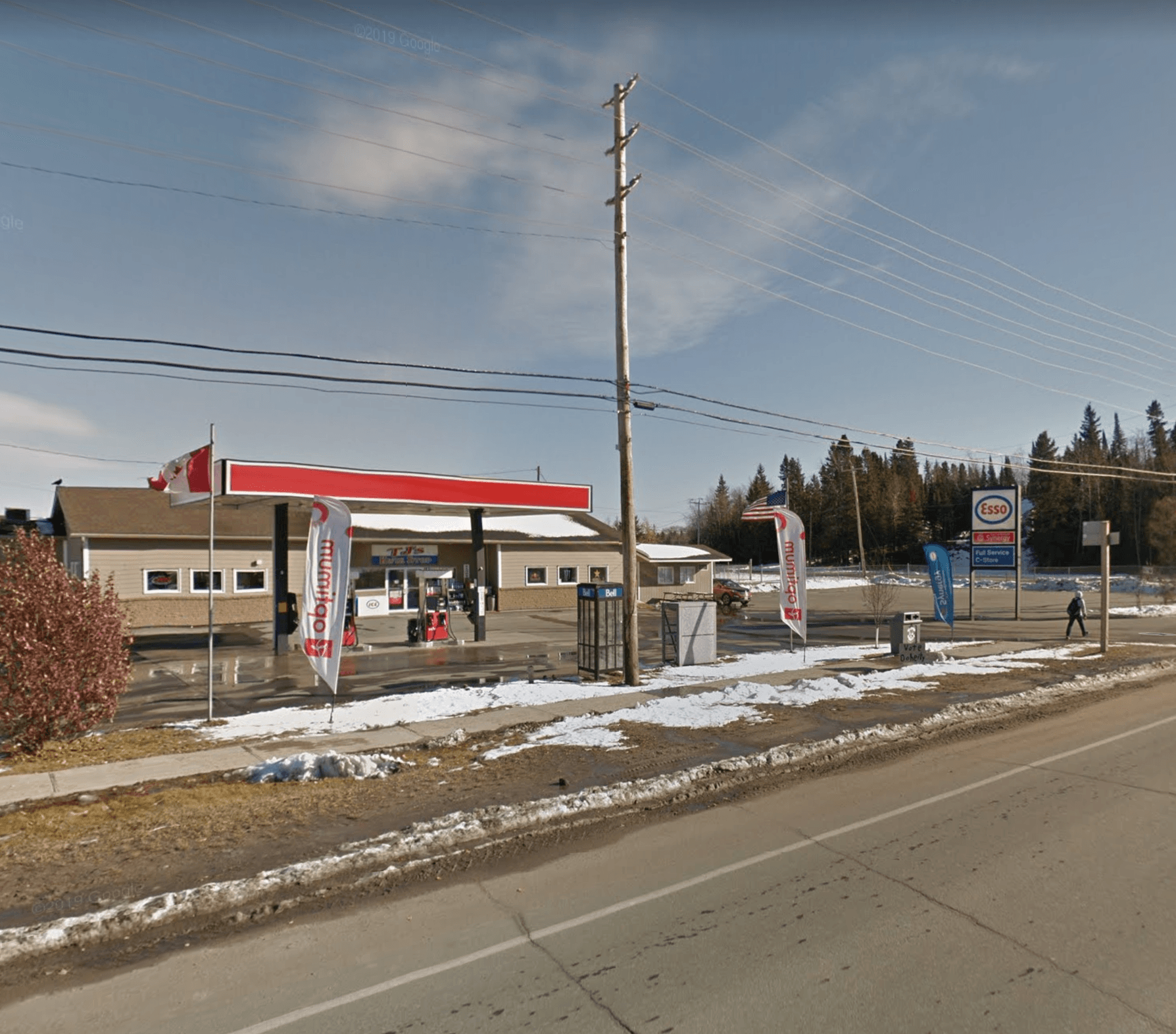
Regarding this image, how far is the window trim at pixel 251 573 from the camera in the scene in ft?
98.8

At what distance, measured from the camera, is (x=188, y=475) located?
46.6 feet

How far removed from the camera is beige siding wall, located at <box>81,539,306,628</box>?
27609 mm

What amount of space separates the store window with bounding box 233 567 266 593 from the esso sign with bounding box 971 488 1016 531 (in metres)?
30.8

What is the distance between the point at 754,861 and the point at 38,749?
9.26m

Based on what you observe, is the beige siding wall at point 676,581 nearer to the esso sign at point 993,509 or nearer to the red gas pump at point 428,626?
the esso sign at point 993,509

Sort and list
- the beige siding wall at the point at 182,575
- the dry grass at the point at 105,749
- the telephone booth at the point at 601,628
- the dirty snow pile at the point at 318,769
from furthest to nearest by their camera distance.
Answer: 1. the beige siding wall at the point at 182,575
2. the telephone booth at the point at 601,628
3. the dry grass at the point at 105,749
4. the dirty snow pile at the point at 318,769

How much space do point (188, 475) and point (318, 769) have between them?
7871 mm

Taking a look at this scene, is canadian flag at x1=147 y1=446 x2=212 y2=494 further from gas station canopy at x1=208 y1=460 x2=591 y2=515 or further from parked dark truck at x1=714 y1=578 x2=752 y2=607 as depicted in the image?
parked dark truck at x1=714 y1=578 x2=752 y2=607

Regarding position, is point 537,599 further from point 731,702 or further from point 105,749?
point 105,749

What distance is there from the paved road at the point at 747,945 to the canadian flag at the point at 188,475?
9999 millimetres

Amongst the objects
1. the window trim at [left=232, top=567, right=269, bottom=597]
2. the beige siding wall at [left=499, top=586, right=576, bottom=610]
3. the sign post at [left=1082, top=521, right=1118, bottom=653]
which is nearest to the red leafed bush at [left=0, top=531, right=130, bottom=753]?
the window trim at [left=232, top=567, right=269, bottom=597]

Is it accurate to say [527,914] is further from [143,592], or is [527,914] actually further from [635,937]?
[143,592]

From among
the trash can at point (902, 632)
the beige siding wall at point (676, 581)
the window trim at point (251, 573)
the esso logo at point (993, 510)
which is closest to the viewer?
the trash can at point (902, 632)

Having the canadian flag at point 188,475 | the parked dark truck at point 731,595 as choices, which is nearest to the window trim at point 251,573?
the canadian flag at point 188,475
